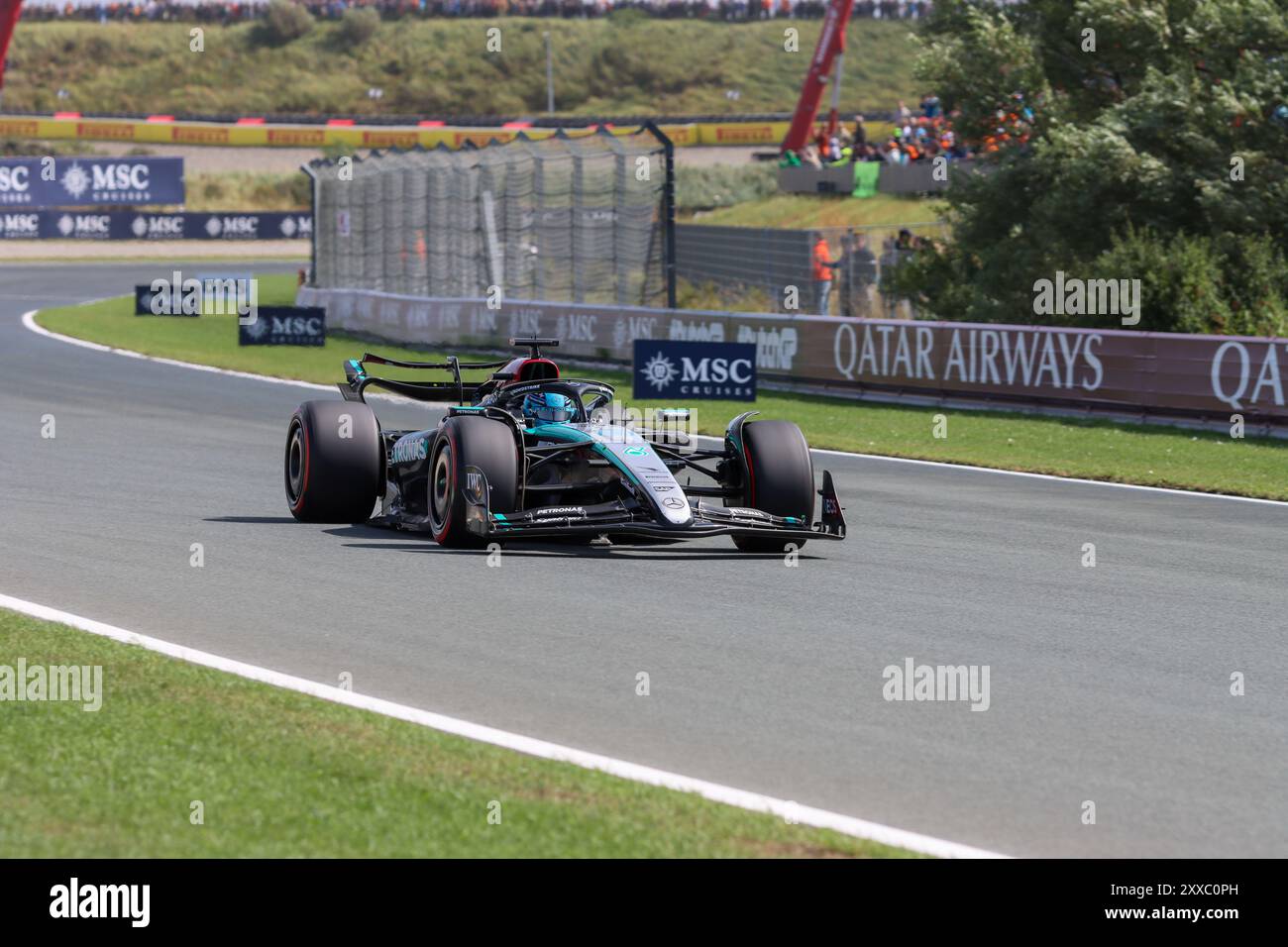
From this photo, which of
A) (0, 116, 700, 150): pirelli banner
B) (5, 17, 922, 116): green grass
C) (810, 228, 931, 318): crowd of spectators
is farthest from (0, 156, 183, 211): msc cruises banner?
(810, 228, 931, 318): crowd of spectators

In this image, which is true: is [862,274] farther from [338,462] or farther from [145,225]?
[145,225]

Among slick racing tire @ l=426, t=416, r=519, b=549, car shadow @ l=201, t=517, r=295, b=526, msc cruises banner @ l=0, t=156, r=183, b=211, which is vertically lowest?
car shadow @ l=201, t=517, r=295, b=526

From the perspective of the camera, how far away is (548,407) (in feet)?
39.7

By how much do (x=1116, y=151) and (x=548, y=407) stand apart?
17126mm

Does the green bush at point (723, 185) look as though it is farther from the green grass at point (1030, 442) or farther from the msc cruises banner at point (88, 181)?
the green grass at point (1030, 442)

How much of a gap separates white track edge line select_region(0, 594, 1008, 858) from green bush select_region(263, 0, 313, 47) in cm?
11354

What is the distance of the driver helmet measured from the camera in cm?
1206

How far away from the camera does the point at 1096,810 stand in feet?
20.0

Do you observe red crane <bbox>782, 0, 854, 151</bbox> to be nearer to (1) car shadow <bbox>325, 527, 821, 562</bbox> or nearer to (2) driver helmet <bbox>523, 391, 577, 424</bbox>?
(2) driver helmet <bbox>523, 391, 577, 424</bbox>

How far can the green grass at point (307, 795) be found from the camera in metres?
5.48

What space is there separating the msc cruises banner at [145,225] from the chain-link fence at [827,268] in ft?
138

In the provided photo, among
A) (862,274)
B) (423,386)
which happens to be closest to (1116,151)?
(862,274)

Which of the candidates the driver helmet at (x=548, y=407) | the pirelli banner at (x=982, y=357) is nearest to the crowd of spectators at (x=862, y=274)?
the pirelli banner at (x=982, y=357)
